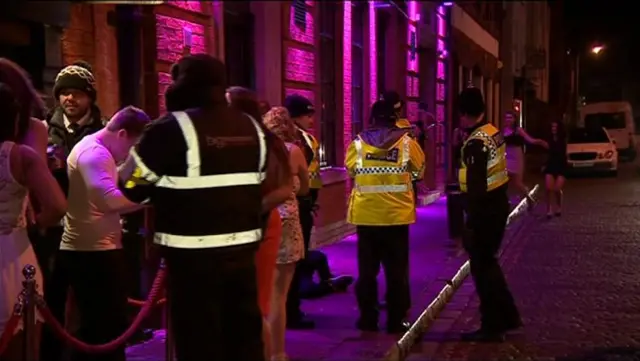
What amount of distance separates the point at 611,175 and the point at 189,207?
26106mm

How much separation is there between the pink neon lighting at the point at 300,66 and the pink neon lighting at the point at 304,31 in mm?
149

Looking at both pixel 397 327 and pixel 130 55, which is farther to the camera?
pixel 130 55

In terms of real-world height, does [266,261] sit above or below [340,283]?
above

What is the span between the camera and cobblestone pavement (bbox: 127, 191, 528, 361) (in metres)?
6.75

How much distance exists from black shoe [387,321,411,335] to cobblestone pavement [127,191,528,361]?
0.27 feet

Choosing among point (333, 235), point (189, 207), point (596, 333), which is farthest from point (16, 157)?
point (333, 235)

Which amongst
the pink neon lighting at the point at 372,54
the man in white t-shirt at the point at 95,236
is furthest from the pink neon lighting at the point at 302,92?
the man in white t-shirt at the point at 95,236

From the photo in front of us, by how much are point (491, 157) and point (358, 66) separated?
319 inches

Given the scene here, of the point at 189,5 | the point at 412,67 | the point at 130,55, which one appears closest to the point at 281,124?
the point at 130,55

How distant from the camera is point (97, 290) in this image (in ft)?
17.2

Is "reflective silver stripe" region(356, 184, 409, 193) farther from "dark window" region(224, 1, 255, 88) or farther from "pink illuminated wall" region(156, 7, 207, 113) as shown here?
"dark window" region(224, 1, 255, 88)

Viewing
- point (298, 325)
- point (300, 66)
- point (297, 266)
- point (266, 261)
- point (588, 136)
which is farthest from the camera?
point (588, 136)

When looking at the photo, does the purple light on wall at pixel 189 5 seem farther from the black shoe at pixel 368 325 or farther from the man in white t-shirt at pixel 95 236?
the man in white t-shirt at pixel 95 236

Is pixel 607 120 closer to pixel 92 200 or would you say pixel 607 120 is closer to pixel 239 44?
pixel 239 44
